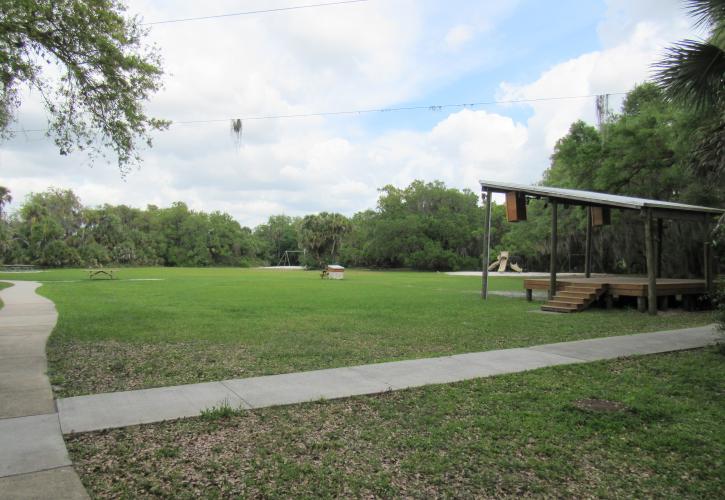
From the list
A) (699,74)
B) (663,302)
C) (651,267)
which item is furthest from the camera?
(663,302)

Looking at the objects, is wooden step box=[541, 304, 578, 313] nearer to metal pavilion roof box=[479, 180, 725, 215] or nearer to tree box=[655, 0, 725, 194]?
metal pavilion roof box=[479, 180, 725, 215]

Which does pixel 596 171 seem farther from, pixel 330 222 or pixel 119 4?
pixel 330 222

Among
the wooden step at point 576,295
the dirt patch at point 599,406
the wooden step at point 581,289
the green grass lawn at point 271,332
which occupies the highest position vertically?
the wooden step at point 581,289

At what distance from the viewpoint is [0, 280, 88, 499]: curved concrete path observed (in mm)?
3121

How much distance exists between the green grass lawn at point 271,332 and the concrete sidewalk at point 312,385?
0.45 m

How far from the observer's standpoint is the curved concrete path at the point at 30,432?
3.12 m

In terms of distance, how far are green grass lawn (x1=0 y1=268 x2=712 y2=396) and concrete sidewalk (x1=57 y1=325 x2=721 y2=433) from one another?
0.45 m

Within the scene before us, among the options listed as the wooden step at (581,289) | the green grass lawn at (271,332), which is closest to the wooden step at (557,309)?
the green grass lawn at (271,332)

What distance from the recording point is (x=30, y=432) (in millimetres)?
4059

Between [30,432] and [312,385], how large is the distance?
263cm

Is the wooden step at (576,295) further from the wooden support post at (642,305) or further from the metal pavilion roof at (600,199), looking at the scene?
the metal pavilion roof at (600,199)

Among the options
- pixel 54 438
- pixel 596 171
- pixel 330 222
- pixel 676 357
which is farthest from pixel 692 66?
pixel 330 222

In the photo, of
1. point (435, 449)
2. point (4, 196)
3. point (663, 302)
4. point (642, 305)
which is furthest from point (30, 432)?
point (4, 196)

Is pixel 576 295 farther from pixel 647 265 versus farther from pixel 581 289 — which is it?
pixel 647 265
